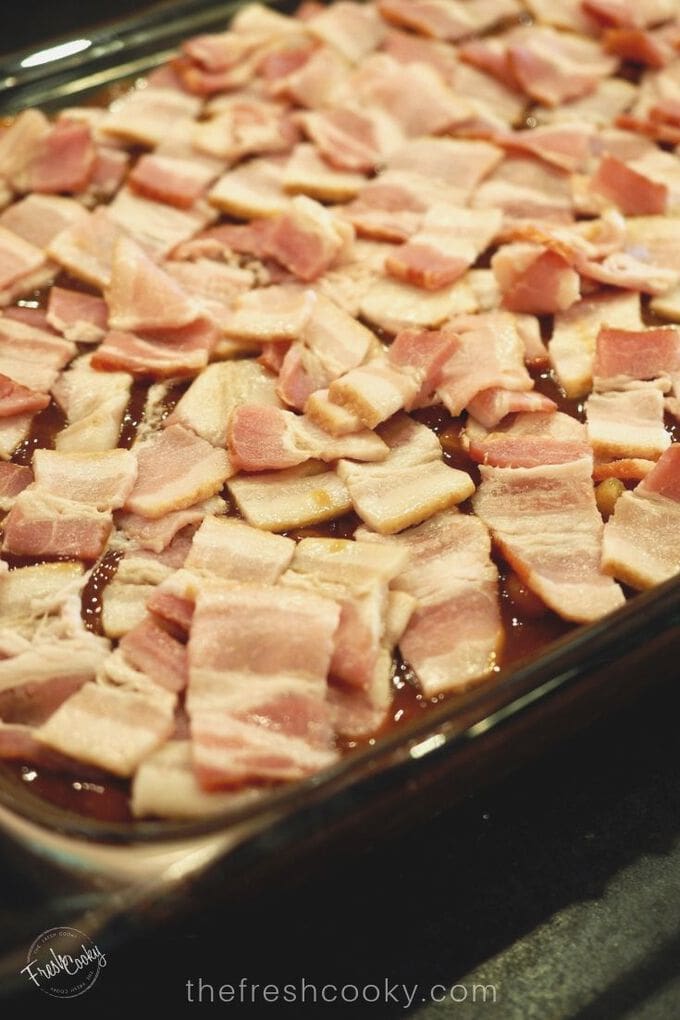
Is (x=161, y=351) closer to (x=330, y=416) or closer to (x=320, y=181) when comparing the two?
(x=330, y=416)

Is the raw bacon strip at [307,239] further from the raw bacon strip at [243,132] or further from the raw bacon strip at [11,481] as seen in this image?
the raw bacon strip at [11,481]

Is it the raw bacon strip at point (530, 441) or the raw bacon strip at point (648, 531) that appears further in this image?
the raw bacon strip at point (530, 441)

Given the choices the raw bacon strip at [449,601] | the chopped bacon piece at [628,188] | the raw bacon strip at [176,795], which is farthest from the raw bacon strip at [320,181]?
the raw bacon strip at [176,795]

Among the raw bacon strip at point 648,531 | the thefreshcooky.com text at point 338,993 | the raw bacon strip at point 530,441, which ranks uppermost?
the raw bacon strip at point 530,441

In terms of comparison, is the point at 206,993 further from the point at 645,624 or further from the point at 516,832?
the point at 645,624

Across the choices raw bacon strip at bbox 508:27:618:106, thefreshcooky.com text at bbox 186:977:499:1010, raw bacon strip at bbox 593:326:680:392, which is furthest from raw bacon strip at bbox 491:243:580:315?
thefreshcooky.com text at bbox 186:977:499:1010

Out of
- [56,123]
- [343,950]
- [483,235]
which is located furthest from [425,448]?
[56,123]
